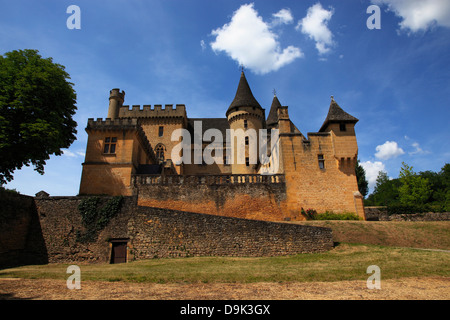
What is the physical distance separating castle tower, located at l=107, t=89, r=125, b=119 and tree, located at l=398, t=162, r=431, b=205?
1702 inches

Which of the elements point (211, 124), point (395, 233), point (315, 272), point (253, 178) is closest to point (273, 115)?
point (211, 124)

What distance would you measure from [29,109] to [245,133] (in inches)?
978

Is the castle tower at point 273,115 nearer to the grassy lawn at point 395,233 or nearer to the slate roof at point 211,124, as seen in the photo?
the slate roof at point 211,124

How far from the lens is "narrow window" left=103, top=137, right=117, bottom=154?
23.6 meters

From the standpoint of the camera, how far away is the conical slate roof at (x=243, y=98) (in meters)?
37.2

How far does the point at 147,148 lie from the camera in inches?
1123

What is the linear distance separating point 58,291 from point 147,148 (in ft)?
74.4

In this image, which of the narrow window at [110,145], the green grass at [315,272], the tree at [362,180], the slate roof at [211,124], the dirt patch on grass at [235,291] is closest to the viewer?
the dirt patch on grass at [235,291]

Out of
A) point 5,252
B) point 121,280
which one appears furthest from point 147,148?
point 121,280

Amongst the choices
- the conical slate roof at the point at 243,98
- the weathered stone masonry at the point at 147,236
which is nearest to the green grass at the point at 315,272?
the weathered stone masonry at the point at 147,236

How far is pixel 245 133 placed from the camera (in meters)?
36.4

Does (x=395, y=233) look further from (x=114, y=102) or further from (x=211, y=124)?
(x=114, y=102)

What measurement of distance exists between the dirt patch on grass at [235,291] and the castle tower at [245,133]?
28.0m

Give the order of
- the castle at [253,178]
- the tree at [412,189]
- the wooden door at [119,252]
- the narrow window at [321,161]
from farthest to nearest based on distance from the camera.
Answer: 1. the tree at [412,189]
2. the narrow window at [321,161]
3. the castle at [253,178]
4. the wooden door at [119,252]
